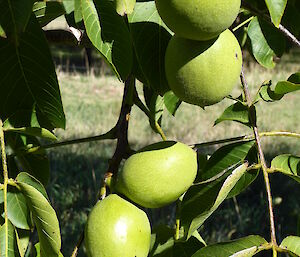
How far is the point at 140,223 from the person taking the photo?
0.88m

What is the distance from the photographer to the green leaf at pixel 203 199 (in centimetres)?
78

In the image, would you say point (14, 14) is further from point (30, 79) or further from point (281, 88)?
point (281, 88)

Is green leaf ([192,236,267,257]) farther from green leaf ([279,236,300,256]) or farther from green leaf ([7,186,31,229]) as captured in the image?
green leaf ([7,186,31,229])

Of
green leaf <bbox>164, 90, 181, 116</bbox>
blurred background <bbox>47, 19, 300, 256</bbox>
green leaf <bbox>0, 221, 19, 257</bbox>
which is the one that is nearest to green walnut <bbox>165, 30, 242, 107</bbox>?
green leaf <bbox>164, 90, 181, 116</bbox>

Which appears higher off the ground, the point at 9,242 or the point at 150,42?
the point at 150,42

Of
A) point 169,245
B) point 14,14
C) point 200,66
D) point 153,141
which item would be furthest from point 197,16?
point 153,141

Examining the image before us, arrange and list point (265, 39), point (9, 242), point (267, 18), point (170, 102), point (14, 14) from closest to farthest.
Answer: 1. point (14, 14)
2. point (9, 242)
3. point (267, 18)
4. point (170, 102)
5. point (265, 39)

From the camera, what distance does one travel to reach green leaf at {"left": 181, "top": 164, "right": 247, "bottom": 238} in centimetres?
78

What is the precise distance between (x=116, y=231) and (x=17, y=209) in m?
0.17

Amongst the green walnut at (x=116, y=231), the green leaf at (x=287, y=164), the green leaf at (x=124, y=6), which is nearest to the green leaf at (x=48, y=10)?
the green leaf at (x=124, y=6)

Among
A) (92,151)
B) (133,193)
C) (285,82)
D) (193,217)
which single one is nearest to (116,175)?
(133,193)

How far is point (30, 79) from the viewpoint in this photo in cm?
92

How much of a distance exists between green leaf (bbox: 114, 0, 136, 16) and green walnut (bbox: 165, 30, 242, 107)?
0.28 feet

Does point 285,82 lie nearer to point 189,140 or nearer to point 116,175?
point 116,175
